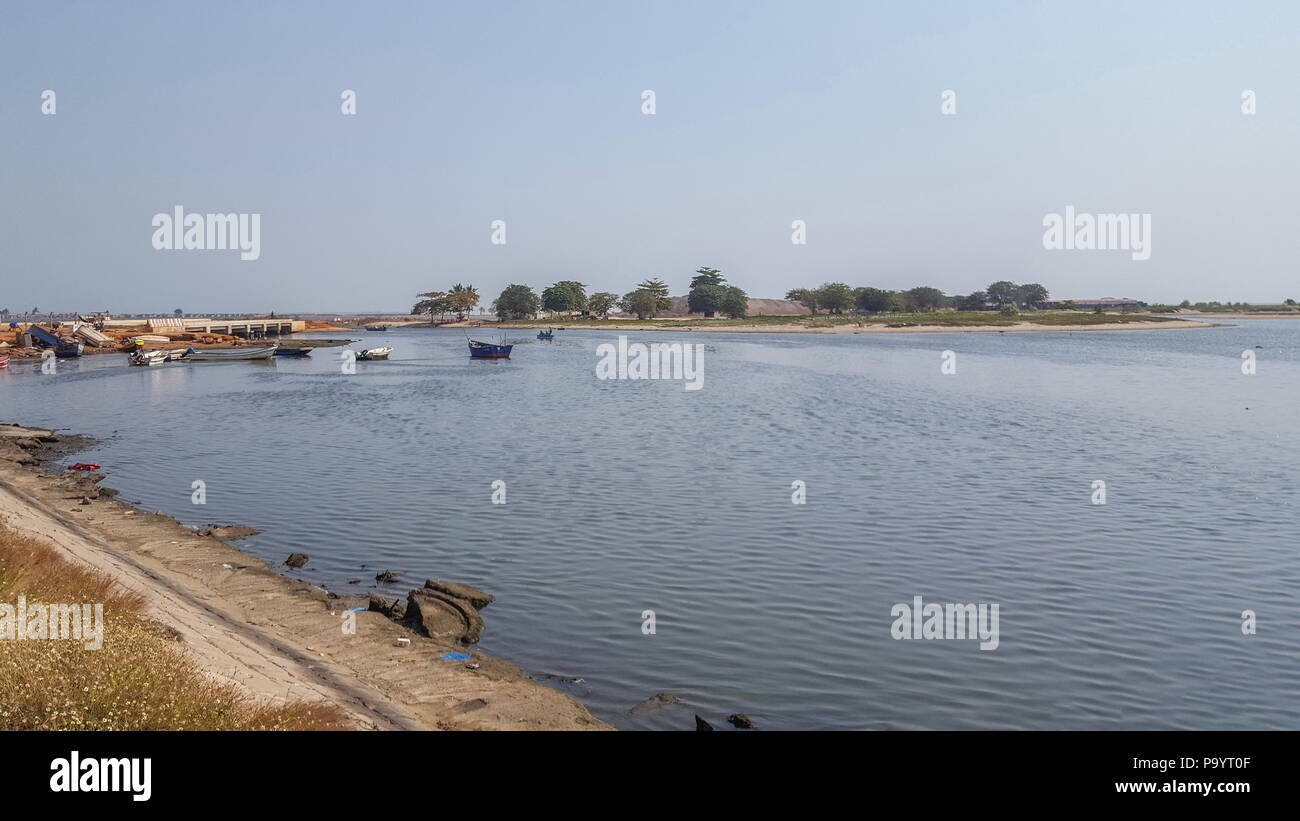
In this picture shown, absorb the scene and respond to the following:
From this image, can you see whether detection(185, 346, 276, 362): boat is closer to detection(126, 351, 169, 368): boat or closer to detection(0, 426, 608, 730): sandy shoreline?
detection(126, 351, 169, 368): boat

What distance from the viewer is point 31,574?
16.0m

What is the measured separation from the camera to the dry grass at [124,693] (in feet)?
31.2

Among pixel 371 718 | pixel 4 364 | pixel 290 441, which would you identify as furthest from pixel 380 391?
pixel 371 718

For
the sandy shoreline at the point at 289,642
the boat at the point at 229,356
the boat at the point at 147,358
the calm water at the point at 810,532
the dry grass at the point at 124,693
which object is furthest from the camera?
the boat at the point at 229,356

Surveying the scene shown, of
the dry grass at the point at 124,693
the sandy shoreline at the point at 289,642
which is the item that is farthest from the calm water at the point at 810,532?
the dry grass at the point at 124,693

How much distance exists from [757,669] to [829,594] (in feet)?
→ 15.1

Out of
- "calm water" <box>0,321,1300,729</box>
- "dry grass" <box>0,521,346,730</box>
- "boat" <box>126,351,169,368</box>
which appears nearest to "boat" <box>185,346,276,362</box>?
"boat" <box>126,351,169,368</box>

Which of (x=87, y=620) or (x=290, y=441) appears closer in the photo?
(x=87, y=620)

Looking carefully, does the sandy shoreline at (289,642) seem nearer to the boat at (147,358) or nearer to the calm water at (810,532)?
the calm water at (810,532)

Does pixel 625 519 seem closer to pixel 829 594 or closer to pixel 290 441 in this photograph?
pixel 829 594

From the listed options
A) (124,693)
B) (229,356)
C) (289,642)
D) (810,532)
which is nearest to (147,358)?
(229,356)

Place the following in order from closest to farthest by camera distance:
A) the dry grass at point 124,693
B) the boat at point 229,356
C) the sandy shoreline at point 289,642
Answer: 1. the dry grass at point 124,693
2. the sandy shoreline at point 289,642
3. the boat at point 229,356

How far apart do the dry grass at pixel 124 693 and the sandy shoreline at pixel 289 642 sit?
86cm

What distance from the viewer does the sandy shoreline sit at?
1332 cm
